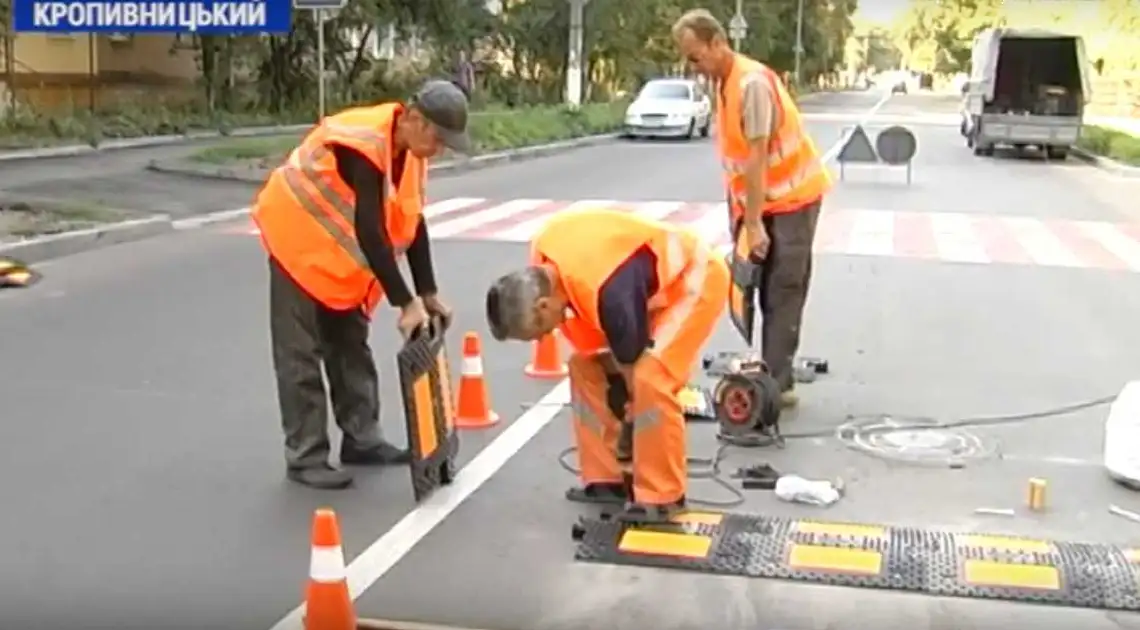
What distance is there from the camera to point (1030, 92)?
32281 millimetres

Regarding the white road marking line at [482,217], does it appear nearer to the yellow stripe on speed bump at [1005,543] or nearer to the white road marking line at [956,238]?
the white road marking line at [956,238]

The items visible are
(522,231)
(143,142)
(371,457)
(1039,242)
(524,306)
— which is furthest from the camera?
(143,142)

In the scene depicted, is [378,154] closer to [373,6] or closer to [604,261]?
[604,261]

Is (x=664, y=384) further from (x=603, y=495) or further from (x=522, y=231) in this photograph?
(x=522, y=231)

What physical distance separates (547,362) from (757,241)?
1857 mm

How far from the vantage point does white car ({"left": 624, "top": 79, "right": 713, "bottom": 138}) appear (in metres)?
35.5

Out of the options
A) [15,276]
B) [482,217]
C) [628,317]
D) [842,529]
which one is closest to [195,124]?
[482,217]

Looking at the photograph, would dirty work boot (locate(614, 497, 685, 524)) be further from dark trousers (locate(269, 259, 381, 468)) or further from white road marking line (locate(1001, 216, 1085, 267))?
white road marking line (locate(1001, 216, 1085, 267))

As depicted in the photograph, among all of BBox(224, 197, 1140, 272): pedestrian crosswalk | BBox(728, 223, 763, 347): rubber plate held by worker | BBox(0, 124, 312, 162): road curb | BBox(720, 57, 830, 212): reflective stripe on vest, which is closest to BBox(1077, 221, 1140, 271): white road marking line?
BBox(224, 197, 1140, 272): pedestrian crosswalk

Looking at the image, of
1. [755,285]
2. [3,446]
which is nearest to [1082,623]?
[755,285]

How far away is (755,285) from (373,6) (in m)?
29.0

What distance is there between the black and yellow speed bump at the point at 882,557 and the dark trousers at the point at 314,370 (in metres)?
1.31

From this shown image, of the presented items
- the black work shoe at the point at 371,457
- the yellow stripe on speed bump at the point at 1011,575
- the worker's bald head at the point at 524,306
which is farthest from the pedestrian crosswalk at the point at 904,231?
the worker's bald head at the point at 524,306

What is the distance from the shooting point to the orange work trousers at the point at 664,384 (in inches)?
208
